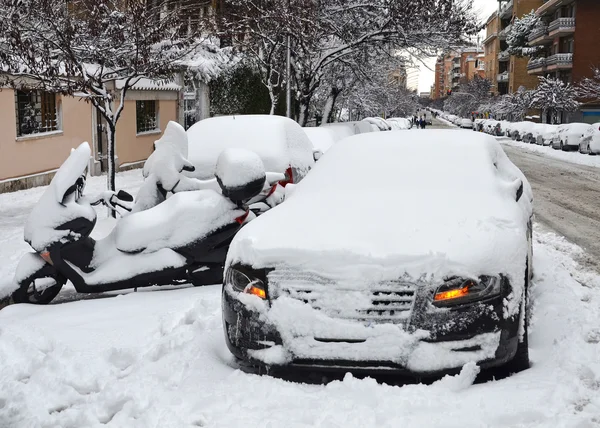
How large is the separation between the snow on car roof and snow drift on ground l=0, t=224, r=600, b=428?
4.46 m

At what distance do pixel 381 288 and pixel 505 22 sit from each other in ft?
324

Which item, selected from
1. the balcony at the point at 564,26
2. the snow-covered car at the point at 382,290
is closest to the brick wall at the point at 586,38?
the balcony at the point at 564,26

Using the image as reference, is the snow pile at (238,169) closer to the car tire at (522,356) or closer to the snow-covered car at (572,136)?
the car tire at (522,356)

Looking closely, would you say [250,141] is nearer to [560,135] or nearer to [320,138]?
[320,138]

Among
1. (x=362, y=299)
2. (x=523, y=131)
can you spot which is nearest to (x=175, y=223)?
(x=362, y=299)

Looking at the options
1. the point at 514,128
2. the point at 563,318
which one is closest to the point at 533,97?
the point at 514,128

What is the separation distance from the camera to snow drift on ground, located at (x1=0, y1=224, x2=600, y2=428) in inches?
142

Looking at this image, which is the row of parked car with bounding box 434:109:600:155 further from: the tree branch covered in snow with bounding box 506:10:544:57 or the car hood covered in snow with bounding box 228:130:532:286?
the car hood covered in snow with bounding box 228:130:532:286

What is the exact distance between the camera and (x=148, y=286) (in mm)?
6570

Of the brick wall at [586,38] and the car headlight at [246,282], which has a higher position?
the brick wall at [586,38]

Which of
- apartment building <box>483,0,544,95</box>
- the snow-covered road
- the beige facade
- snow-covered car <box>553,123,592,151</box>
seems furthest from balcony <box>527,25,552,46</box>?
the snow-covered road

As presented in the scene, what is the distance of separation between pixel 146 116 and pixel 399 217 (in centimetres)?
2042

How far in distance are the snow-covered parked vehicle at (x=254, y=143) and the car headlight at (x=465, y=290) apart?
5.63 meters

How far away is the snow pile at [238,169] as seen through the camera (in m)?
6.44
